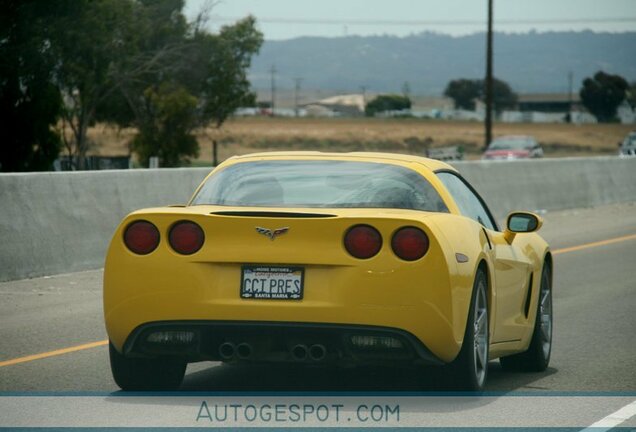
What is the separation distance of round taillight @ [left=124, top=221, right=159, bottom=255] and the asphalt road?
1013 mm

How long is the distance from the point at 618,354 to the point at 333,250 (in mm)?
3465

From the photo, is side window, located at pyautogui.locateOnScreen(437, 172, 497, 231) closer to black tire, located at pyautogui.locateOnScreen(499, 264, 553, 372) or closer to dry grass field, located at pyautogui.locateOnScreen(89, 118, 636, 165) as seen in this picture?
black tire, located at pyautogui.locateOnScreen(499, 264, 553, 372)

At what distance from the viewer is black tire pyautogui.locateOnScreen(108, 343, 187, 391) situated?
7.99 meters

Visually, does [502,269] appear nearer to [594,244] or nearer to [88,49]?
[594,244]

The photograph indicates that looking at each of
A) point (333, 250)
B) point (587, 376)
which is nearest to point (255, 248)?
point (333, 250)

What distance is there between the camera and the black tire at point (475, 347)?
769 cm

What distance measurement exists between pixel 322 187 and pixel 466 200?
46.3 inches

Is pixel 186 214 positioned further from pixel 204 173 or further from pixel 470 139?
pixel 470 139

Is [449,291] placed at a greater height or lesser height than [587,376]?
greater

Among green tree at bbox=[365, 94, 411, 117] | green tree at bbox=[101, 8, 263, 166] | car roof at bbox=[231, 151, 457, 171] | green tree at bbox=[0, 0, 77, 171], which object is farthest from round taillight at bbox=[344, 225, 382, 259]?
green tree at bbox=[365, 94, 411, 117]

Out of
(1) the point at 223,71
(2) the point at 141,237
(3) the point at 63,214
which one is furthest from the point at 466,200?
(1) the point at 223,71

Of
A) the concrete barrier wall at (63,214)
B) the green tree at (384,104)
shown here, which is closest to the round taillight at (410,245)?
the concrete barrier wall at (63,214)

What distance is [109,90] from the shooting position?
165 ft

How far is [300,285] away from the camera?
7.37 m
